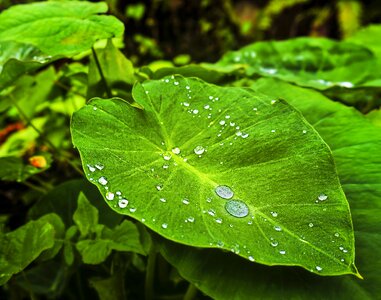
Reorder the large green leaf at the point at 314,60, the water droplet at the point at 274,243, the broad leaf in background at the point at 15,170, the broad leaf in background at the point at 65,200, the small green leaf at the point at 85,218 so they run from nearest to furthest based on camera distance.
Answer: the water droplet at the point at 274,243, the small green leaf at the point at 85,218, the broad leaf in background at the point at 15,170, the broad leaf in background at the point at 65,200, the large green leaf at the point at 314,60

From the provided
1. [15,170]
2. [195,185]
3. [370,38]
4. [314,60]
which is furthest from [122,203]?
[370,38]

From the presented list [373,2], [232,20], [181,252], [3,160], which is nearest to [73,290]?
[3,160]

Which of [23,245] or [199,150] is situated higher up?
[199,150]

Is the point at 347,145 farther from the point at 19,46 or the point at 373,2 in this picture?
the point at 373,2

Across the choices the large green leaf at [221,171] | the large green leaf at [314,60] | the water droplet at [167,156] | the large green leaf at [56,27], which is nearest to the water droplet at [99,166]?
the large green leaf at [221,171]

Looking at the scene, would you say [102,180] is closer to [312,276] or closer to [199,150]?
[199,150]

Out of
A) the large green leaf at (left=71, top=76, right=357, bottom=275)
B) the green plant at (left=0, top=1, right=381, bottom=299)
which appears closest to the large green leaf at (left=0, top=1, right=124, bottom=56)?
the green plant at (left=0, top=1, right=381, bottom=299)

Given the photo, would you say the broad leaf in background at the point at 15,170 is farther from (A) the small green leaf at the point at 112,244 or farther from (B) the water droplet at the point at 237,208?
(B) the water droplet at the point at 237,208

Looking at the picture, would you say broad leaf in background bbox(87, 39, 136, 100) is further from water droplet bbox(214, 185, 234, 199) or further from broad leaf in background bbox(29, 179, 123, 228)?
water droplet bbox(214, 185, 234, 199)
